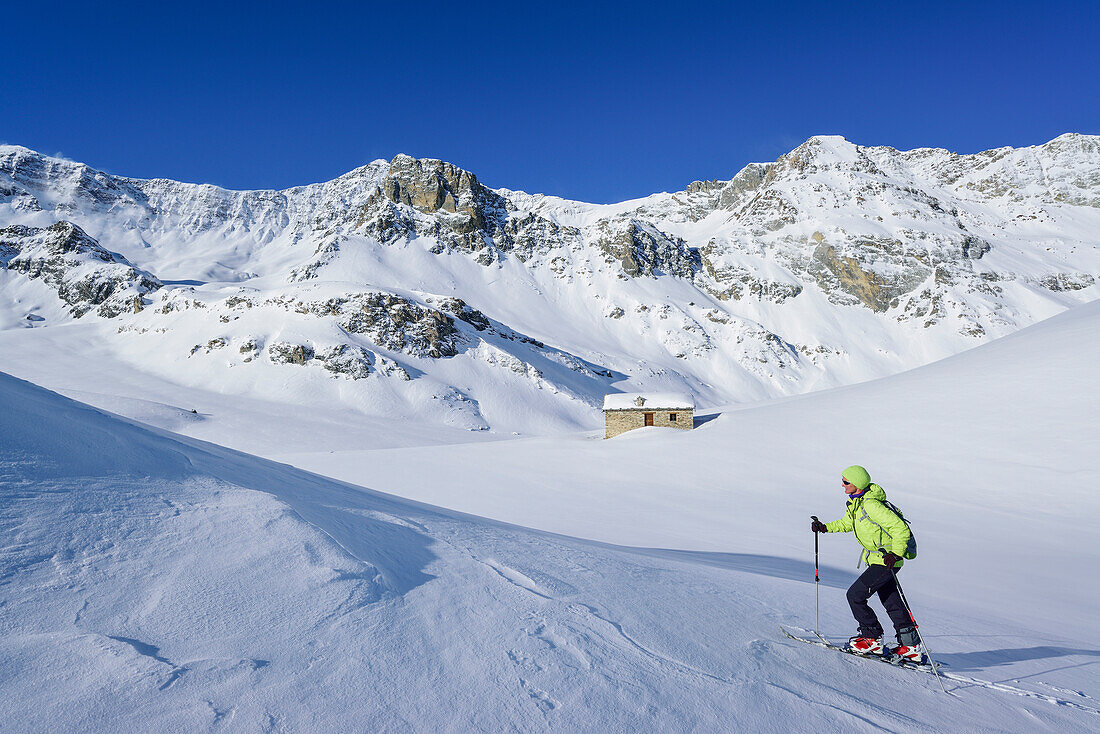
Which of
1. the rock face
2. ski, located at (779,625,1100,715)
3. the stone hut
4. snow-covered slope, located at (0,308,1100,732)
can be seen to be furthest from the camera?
the rock face

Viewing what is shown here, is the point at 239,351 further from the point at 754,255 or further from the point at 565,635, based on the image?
the point at 754,255

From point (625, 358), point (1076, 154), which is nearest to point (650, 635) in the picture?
point (625, 358)

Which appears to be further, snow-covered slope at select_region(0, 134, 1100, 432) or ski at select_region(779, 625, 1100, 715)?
snow-covered slope at select_region(0, 134, 1100, 432)

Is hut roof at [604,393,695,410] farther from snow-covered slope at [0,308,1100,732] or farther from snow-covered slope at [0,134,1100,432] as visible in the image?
snow-covered slope at [0,308,1100,732]

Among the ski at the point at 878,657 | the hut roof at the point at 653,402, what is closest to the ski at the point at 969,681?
the ski at the point at 878,657

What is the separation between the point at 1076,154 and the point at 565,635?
24923 cm

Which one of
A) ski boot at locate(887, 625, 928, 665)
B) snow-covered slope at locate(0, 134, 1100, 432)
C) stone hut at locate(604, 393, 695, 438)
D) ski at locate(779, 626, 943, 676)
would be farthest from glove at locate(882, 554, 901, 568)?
snow-covered slope at locate(0, 134, 1100, 432)

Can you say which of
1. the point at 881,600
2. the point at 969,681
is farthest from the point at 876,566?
the point at 969,681

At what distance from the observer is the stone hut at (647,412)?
36281mm

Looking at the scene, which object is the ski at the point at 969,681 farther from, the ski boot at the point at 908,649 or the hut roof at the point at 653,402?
the hut roof at the point at 653,402

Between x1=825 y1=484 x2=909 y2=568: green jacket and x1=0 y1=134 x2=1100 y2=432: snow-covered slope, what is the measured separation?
53652mm

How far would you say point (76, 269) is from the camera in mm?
92000

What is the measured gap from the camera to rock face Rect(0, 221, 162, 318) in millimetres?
85250

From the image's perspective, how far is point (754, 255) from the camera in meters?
138
